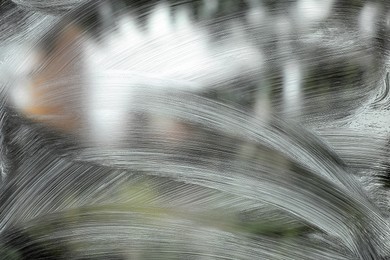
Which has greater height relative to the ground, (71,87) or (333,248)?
(71,87)

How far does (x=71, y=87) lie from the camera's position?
0.60 m

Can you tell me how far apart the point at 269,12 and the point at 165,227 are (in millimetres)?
259

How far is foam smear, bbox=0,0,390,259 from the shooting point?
576 millimetres

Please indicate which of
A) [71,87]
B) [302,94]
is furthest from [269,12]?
[71,87]

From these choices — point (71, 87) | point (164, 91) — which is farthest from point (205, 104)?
point (71, 87)

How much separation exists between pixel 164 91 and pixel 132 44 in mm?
64

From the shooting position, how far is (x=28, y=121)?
62 cm

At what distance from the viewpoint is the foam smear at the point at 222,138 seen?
0.58 m

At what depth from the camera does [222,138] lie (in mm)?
585

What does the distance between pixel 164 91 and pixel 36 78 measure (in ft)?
0.49

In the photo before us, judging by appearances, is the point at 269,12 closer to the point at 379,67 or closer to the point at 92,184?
the point at 379,67

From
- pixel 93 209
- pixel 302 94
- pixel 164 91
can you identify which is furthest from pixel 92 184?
pixel 302 94

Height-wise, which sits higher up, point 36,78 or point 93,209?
point 36,78

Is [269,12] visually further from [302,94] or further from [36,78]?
[36,78]
